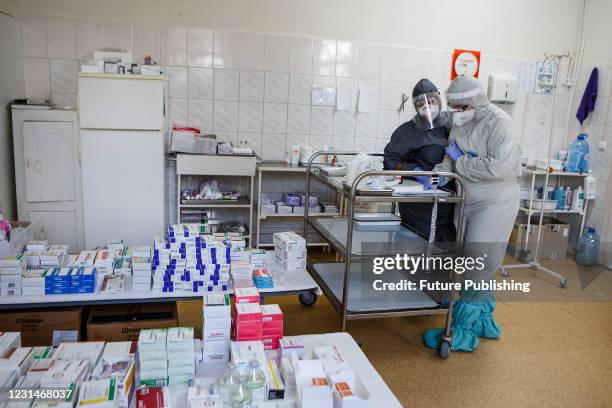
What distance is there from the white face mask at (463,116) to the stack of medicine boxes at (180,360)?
216cm

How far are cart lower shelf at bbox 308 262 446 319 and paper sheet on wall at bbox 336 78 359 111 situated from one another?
1994 millimetres

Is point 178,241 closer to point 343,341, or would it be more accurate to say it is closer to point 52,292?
point 52,292

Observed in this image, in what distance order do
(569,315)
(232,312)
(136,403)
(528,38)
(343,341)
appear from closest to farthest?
(136,403), (232,312), (343,341), (569,315), (528,38)


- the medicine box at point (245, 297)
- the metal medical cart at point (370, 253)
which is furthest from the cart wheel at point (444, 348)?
the medicine box at point (245, 297)

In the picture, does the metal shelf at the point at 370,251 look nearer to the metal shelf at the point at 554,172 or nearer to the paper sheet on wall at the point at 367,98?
the paper sheet on wall at the point at 367,98

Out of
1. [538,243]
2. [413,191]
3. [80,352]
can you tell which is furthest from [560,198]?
[80,352]

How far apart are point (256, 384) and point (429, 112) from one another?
6.94 ft

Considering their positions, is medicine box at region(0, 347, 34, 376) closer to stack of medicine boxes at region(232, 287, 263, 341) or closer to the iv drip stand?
stack of medicine boxes at region(232, 287, 263, 341)

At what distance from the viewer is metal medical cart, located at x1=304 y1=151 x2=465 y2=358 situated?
252cm

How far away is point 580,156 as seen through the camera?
5070mm

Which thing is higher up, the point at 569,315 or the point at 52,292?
the point at 52,292

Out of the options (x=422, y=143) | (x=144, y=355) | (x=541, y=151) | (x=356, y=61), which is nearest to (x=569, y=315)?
(x=422, y=143)

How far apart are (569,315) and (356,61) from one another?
9.45 ft

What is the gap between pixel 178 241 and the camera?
2.41m
